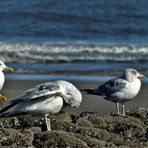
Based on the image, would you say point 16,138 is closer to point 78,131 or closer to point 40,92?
point 78,131

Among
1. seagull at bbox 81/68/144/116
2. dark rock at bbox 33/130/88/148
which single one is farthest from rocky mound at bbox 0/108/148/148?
seagull at bbox 81/68/144/116

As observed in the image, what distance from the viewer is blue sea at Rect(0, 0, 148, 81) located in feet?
63.1

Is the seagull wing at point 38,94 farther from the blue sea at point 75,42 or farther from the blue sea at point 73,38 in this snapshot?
the blue sea at point 73,38

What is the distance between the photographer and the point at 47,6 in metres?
40.6

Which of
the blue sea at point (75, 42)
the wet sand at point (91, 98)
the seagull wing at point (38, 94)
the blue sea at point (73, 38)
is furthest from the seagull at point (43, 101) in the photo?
the blue sea at point (73, 38)

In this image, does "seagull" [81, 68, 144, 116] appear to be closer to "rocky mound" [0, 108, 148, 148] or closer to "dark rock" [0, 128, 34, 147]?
"rocky mound" [0, 108, 148, 148]

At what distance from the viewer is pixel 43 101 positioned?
32.2ft

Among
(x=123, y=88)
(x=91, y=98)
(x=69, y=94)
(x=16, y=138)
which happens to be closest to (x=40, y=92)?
(x=69, y=94)

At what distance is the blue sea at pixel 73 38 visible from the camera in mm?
19219

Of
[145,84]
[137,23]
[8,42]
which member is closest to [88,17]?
[137,23]

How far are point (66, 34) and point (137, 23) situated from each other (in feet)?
17.1

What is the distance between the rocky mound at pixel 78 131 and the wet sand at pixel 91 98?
184cm

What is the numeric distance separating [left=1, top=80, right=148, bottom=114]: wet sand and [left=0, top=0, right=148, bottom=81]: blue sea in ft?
3.37

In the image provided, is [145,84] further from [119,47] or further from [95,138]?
[119,47]
